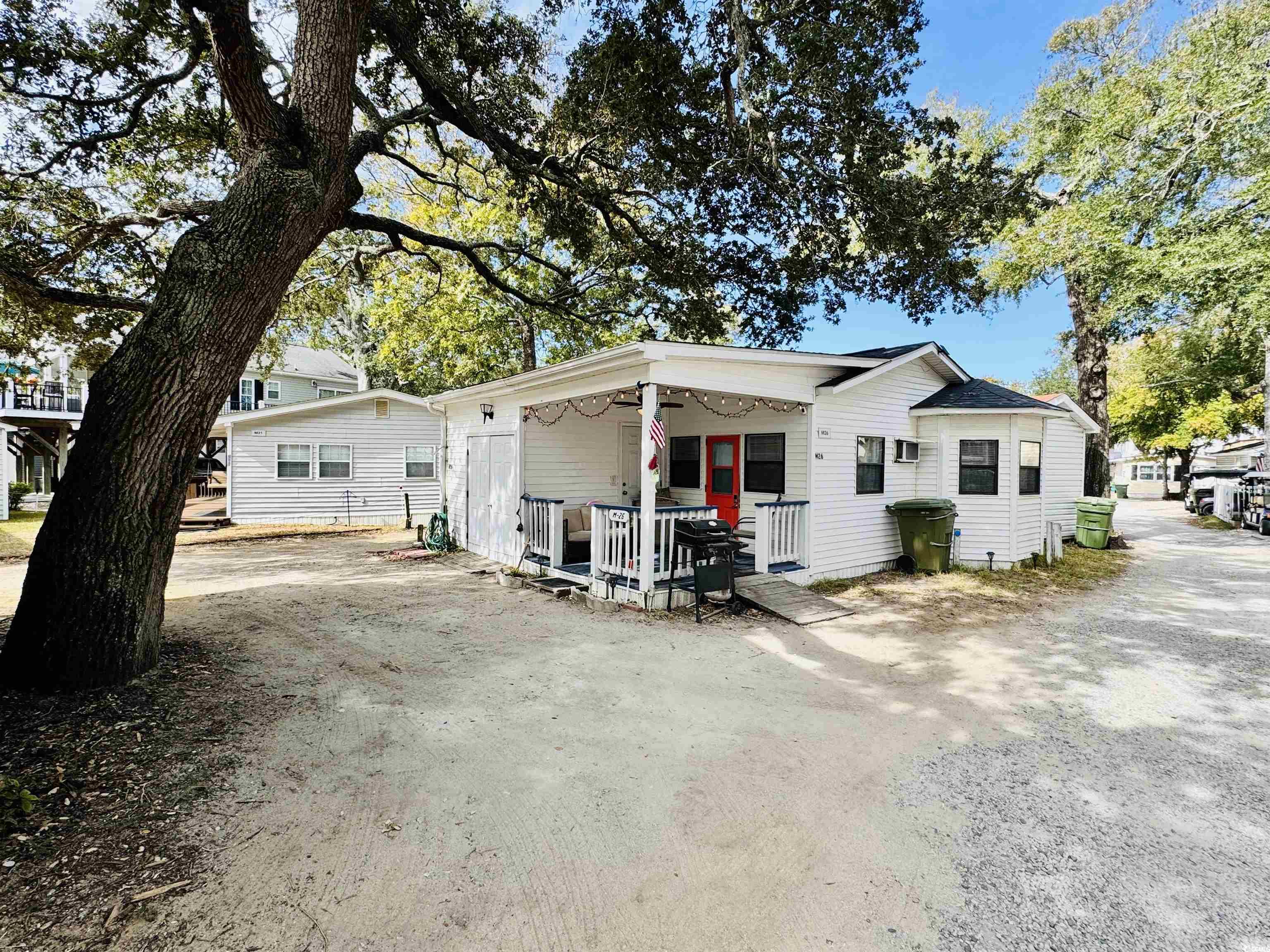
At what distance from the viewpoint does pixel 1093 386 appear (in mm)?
14039

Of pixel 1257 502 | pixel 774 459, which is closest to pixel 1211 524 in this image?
pixel 1257 502

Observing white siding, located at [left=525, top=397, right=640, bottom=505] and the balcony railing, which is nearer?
white siding, located at [left=525, top=397, right=640, bottom=505]

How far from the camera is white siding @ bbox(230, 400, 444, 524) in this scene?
1523 centimetres

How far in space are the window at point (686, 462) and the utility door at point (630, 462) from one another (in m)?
0.65

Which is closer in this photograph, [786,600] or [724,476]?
[786,600]

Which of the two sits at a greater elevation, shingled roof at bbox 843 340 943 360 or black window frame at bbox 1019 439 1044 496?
shingled roof at bbox 843 340 943 360

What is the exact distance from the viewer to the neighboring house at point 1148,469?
3083cm

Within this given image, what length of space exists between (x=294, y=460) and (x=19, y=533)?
19.3 ft

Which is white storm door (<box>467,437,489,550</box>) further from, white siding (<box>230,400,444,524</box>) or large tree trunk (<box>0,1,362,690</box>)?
large tree trunk (<box>0,1,362,690</box>)

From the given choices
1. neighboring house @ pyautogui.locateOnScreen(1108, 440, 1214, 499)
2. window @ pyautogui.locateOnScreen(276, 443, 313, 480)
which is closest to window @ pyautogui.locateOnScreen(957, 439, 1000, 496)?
window @ pyautogui.locateOnScreen(276, 443, 313, 480)

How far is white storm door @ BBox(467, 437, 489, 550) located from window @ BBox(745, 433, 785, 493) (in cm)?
472

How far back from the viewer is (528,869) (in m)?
2.54

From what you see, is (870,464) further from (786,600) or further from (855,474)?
(786,600)

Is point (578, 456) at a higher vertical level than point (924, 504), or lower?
higher
